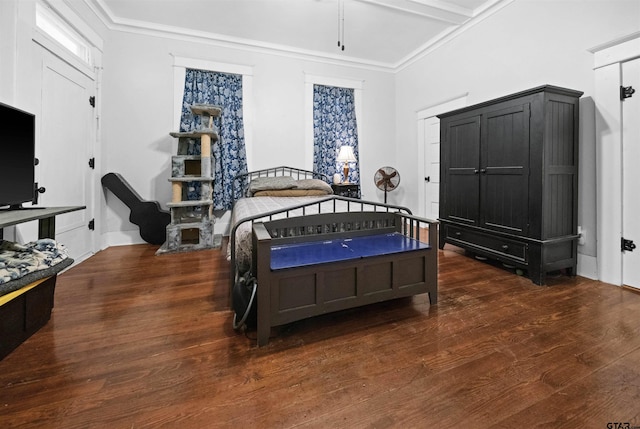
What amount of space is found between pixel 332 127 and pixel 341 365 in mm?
4264

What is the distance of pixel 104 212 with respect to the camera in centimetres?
388

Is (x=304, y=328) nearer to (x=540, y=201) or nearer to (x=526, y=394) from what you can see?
(x=526, y=394)

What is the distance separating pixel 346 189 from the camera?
4.73 meters

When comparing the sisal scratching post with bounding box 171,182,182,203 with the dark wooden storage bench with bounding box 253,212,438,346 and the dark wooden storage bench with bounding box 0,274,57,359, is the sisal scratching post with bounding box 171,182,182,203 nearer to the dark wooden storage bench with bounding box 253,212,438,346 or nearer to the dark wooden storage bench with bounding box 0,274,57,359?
the dark wooden storage bench with bounding box 0,274,57,359

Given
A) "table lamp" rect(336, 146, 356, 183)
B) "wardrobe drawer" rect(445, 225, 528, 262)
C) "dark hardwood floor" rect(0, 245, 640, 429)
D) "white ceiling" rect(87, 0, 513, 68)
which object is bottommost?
"dark hardwood floor" rect(0, 245, 640, 429)

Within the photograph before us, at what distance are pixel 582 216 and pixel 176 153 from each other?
4.84m

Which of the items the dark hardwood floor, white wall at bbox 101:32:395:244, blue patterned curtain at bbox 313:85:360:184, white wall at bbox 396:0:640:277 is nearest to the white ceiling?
white wall at bbox 101:32:395:244

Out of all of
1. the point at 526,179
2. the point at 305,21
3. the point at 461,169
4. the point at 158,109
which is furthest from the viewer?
the point at 158,109

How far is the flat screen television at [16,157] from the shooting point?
175 centimetres

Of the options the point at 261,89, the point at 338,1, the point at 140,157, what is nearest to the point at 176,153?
the point at 140,157

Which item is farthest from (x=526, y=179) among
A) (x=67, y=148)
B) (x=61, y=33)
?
(x=61, y=33)

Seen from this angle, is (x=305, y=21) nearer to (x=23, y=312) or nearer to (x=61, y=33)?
(x=61, y=33)

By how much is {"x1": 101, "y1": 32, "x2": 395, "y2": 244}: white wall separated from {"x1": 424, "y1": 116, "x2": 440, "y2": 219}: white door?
1986 mm

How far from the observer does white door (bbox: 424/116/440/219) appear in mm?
4712
